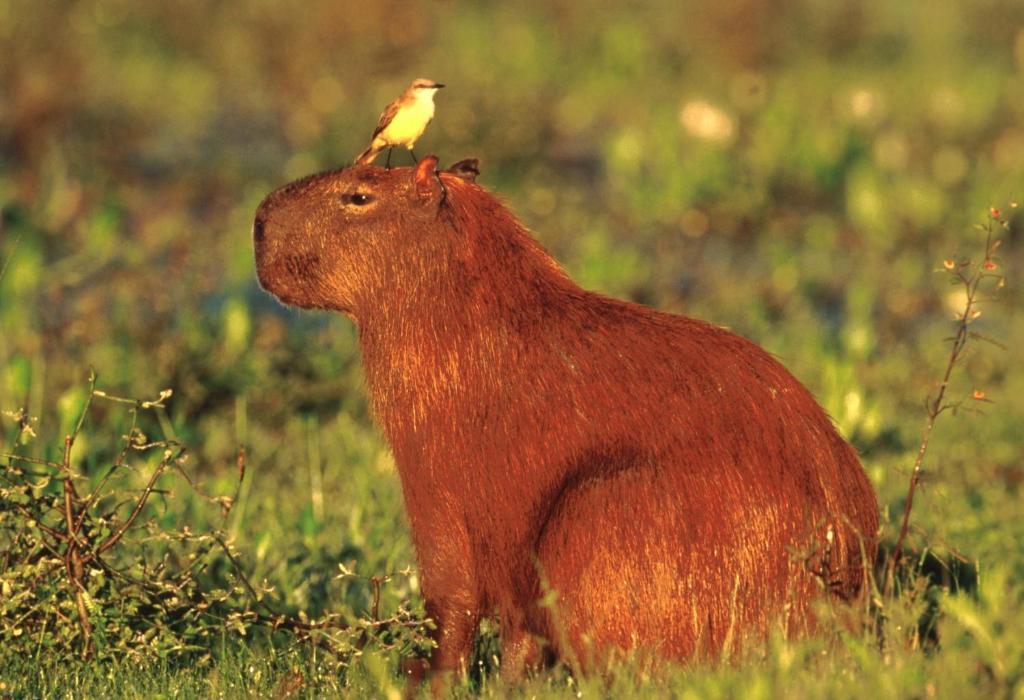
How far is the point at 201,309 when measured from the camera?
711 centimetres

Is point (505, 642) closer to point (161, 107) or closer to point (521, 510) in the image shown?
point (521, 510)

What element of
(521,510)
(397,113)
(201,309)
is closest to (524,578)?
(521,510)

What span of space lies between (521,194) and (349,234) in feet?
16.9

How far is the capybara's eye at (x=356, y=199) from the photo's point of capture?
3756mm

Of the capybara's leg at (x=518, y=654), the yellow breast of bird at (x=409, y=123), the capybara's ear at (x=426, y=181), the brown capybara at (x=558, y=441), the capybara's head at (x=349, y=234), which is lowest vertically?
the capybara's leg at (x=518, y=654)

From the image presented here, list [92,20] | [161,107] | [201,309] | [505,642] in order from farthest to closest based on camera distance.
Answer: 1. [92,20]
2. [161,107]
3. [201,309]
4. [505,642]

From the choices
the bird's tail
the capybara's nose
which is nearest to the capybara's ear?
the bird's tail

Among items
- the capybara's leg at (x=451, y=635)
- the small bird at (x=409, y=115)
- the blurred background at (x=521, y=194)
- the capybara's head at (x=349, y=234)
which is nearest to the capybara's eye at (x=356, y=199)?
the capybara's head at (x=349, y=234)

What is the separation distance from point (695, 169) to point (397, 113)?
5.22m

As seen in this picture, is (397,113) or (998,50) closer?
(397,113)

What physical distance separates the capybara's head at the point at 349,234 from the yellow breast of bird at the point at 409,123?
0.07 metres

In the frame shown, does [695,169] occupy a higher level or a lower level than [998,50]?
lower

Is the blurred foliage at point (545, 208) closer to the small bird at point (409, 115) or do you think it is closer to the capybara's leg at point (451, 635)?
the capybara's leg at point (451, 635)

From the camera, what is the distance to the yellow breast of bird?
368 cm
